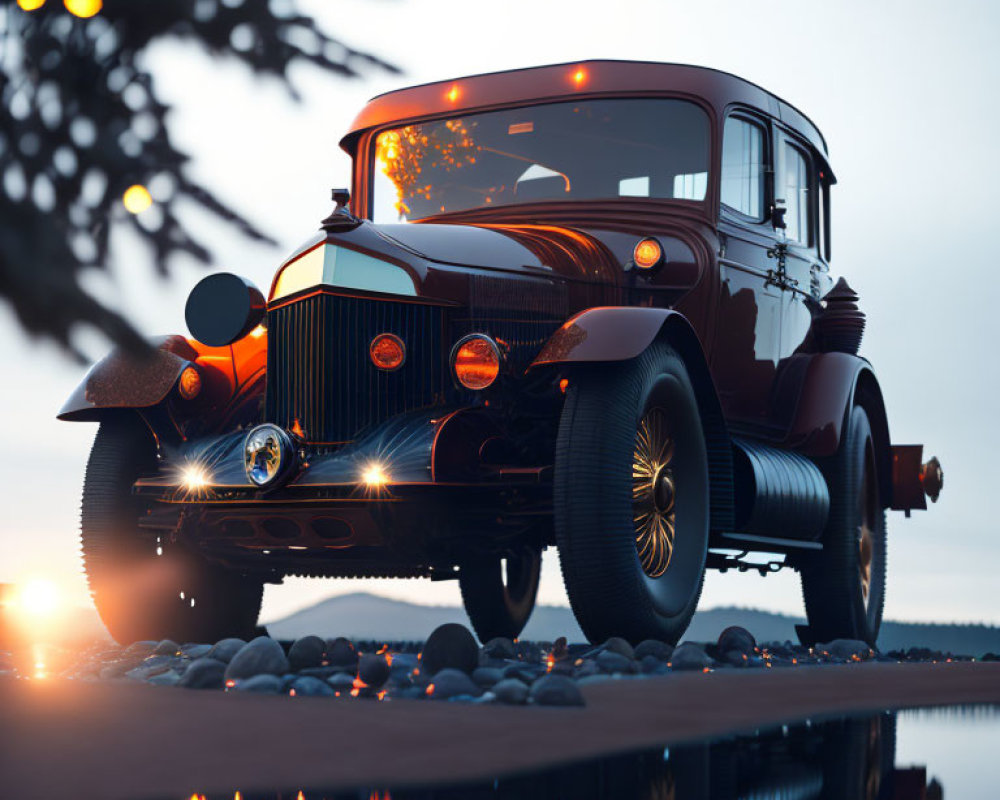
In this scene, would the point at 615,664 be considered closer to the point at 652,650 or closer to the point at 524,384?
the point at 652,650

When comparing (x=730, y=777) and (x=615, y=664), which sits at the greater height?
(x=615, y=664)

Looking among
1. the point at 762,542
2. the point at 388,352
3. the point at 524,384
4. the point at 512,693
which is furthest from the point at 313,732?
the point at 762,542

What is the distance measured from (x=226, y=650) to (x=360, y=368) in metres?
1.55

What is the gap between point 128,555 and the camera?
22.9 ft

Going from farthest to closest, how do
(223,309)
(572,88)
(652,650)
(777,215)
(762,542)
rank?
(777,215)
(572,88)
(762,542)
(223,309)
(652,650)

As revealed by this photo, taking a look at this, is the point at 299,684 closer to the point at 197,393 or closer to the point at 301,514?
the point at 301,514

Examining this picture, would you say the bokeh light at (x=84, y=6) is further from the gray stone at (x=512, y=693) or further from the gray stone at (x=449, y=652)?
the gray stone at (x=449, y=652)

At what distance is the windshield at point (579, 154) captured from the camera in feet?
24.0

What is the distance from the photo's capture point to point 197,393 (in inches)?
270

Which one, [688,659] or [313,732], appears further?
[688,659]

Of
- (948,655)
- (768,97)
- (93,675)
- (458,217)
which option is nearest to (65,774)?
(93,675)

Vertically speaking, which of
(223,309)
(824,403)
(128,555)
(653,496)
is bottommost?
(128,555)

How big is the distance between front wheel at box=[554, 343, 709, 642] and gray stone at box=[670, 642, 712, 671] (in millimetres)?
272

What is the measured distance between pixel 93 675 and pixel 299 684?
122 centimetres
